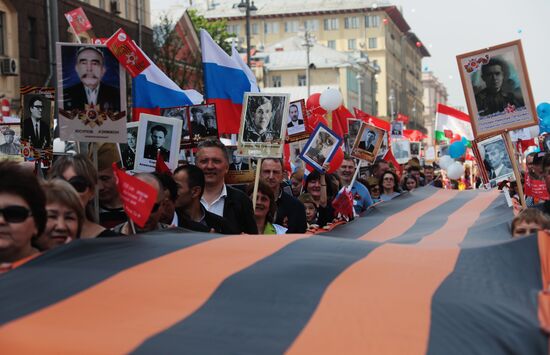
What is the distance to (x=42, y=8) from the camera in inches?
1346

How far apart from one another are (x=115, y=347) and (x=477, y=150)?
9.83 meters

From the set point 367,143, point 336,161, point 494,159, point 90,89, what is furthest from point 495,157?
point 90,89

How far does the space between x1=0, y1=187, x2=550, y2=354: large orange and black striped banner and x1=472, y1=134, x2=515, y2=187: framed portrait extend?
693 centimetres

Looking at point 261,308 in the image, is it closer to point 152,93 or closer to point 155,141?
point 155,141

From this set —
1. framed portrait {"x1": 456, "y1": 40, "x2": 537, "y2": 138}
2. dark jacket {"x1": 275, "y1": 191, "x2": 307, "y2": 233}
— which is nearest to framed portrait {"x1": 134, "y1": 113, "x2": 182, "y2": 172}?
dark jacket {"x1": 275, "y1": 191, "x2": 307, "y2": 233}

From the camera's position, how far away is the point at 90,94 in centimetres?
659

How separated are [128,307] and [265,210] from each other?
465 cm

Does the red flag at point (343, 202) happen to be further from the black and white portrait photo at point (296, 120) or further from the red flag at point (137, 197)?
the red flag at point (137, 197)

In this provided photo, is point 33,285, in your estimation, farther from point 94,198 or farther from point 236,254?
point 94,198

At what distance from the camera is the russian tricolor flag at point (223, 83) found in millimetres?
10250

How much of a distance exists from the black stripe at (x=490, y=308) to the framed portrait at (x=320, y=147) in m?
7.47

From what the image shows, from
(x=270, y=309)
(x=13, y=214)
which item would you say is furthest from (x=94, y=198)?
(x=270, y=309)

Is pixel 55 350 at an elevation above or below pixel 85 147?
below

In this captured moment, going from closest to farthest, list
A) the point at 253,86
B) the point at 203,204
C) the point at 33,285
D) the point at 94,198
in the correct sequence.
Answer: the point at 33,285, the point at 94,198, the point at 203,204, the point at 253,86
